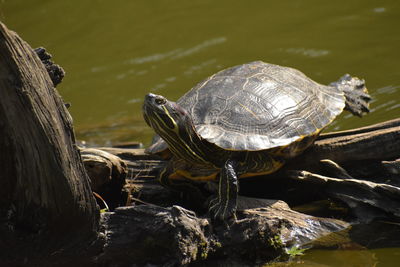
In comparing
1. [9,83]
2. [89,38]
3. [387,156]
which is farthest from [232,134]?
[89,38]

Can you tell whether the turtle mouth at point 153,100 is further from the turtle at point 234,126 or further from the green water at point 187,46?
the green water at point 187,46

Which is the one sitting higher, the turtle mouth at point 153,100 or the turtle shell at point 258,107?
the turtle mouth at point 153,100

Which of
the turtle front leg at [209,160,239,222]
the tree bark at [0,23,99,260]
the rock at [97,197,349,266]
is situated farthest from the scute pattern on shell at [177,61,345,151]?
the tree bark at [0,23,99,260]

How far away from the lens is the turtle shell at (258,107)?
400 cm

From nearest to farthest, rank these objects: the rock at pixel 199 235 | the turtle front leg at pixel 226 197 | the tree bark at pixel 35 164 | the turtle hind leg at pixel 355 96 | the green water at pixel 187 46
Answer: the tree bark at pixel 35 164 → the rock at pixel 199 235 → the turtle front leg at pixel 226 197 → the turtle hind leg at pixel 355 96 → the green water at pixel 187 46

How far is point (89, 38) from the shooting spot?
1062cm

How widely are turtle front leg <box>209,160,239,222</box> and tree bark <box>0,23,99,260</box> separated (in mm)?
880

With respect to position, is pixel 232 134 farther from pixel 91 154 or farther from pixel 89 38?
pixel 89 38

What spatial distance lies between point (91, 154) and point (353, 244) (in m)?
1.84

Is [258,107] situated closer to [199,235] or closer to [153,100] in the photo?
[153,100]

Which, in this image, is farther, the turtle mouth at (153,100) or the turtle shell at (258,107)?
the turtle shell at (258,107)

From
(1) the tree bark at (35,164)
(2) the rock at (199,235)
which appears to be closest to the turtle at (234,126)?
(2) the rock at (199,235)

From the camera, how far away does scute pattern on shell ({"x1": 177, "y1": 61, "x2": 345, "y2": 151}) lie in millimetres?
4004

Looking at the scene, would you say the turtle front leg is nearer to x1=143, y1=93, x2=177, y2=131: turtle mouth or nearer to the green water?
x1=143, y1=93, x2=177, y2=131: turtle mouth
